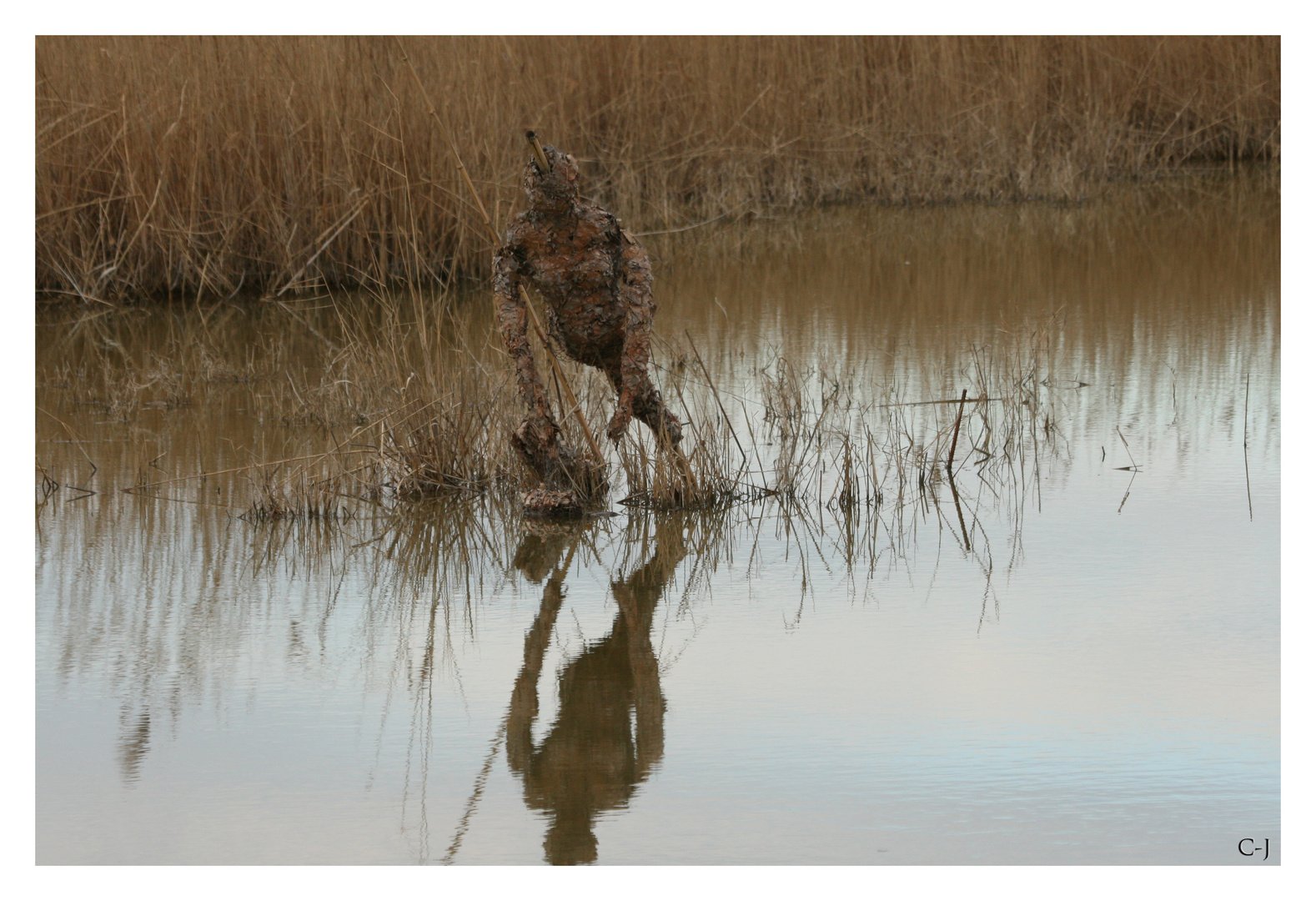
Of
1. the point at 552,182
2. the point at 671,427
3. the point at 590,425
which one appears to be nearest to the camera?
the point at 552,182

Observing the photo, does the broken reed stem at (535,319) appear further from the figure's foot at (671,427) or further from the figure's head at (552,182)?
the figure's foot at (671,427)

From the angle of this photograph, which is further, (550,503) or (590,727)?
(550,503)

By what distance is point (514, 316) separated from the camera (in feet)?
14.5

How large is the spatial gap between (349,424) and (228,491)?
1.00m

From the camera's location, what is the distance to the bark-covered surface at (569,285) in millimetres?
4387

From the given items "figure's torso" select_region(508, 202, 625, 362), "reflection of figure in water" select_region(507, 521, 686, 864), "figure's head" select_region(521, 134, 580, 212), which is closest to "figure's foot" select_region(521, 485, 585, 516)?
"figure's torso" select_region(508, 202, 625, 362)

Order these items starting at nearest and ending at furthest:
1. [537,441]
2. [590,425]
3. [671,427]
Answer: [537,441] < [671,427] < [590,425]

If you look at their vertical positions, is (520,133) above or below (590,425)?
above

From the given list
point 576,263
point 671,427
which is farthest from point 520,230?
point 671,427

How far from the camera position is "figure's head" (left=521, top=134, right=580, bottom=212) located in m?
4.30

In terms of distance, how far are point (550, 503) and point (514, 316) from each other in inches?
23.7

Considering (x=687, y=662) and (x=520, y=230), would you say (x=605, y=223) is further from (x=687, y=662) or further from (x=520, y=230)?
(x=687, y=662)

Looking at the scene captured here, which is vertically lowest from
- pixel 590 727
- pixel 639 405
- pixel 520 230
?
pixel 590 727

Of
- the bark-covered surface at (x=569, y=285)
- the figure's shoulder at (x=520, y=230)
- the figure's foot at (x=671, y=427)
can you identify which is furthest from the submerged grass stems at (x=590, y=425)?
the figure's shoulder at (x=520, y=230)
